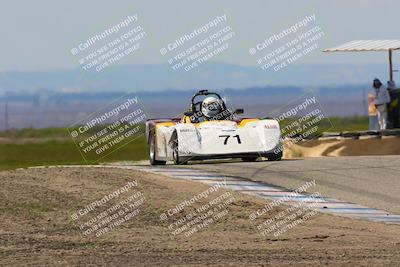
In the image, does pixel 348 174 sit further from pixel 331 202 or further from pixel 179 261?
pixel 179 261

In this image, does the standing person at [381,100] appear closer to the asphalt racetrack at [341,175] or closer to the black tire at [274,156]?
the asphalt racetrack at [341,175]

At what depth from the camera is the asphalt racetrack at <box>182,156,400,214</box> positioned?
67.7 ft

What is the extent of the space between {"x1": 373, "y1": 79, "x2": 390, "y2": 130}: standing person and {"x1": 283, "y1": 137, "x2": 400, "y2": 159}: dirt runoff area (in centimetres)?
278

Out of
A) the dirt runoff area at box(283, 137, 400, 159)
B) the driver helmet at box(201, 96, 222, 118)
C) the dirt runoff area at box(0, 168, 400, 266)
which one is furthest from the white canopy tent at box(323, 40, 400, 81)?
the dirt runoff area at box(0, 168, 400, 266)

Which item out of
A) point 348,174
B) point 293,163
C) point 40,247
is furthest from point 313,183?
point 40,247

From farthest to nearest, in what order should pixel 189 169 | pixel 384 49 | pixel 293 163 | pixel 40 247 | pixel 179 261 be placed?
pixel 384 49 → pixel 293 163 → pixel 189 169 → pixel 40 247 → pixel 179 261

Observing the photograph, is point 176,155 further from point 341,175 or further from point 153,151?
point 341,175

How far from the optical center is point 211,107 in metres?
27.0

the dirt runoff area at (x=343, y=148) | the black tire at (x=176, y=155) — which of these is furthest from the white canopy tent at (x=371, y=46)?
the black tire at (x=176, y=155)

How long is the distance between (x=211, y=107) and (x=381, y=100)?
29.7 feet

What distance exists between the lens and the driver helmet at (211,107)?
26875mm

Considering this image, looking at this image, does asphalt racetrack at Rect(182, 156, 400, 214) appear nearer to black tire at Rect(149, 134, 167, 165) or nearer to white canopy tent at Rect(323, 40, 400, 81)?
black tire at Rect(149, 134, 167, 165)

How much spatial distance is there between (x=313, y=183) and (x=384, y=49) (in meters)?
13.9

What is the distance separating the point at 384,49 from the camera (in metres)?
34.8
